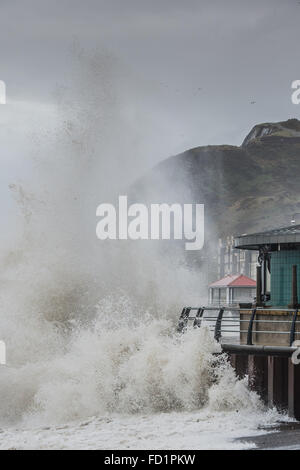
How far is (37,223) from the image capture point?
50.9 metres

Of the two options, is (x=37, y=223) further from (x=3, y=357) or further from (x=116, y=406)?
(x=116, y=406)

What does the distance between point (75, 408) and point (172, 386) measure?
269 centimetres

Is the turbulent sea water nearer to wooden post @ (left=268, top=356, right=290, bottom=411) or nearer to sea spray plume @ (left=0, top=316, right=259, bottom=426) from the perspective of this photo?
sea spray plume @ (left=0, top=316, right=259, bottom=426)

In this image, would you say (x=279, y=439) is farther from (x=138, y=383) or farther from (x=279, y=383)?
(x=138, y=383)

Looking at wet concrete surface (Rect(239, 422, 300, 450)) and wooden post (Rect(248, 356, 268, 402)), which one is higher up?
wooden post (Rect(248, 356, 268, 402))

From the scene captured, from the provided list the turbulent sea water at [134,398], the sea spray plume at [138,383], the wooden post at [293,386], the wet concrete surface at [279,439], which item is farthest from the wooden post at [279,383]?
the wet concrete surface at [279,439]

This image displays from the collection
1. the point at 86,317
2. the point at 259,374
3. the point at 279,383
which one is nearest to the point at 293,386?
the point at 279,383

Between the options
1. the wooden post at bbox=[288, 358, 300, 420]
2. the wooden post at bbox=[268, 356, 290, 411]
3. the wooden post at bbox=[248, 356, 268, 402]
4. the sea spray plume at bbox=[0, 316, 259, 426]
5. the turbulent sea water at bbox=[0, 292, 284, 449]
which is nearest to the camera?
the turbulent sea water at bbox=[0, 292, 284, 449]

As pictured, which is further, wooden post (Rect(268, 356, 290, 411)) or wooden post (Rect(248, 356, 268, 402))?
wooden post (Rect(248, 356, 268, 402))

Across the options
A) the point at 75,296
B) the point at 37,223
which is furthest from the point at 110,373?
the point at 37,223

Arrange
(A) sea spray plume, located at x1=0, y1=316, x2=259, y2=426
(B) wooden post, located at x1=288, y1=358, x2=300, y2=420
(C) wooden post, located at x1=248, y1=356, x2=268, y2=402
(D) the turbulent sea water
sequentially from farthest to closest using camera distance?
1. (A) sea spray plume, located at x1=0, y1=316, x2=259, y2=426
2. (C) wooden post, located at x1=248, y1=356, x2=268, y2=402
3. (B) wooden post, located at x1=288, y1=358, x2=300, y2=420
4. (D) the turbulent sea water

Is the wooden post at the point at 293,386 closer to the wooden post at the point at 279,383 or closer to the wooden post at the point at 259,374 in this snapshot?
the wooden post at the point at 279,383

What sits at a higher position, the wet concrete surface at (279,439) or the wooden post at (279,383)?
the wooden post at (279,383)

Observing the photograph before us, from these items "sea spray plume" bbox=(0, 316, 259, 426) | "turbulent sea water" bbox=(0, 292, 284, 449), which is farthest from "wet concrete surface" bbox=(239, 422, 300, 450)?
"sea spray plume" bbox=(0, 316, 259, 426)
